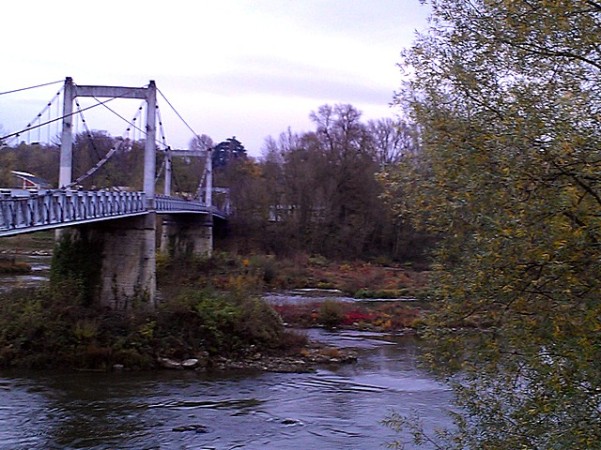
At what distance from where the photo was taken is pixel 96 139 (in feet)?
103

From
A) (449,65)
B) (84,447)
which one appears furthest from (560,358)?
(84,447)

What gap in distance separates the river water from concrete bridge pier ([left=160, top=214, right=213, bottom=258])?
23822 millimetres

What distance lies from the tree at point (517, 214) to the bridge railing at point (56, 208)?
27.4 feet

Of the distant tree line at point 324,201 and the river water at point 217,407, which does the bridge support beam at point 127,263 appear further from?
the distant tree line at point 324,201

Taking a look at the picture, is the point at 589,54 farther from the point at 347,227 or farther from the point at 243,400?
the point at 347,227

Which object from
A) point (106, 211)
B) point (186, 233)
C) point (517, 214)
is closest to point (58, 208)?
point (106, 211)

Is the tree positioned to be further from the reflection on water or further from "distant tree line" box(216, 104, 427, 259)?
"distant tree line" box(216, 104, 427, 259)

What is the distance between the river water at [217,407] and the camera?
13.7 m

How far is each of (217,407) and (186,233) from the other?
2990 centimetres

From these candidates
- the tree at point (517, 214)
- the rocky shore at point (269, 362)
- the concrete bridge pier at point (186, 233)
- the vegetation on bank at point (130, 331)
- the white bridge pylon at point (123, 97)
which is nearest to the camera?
the tree at point (517, 214)

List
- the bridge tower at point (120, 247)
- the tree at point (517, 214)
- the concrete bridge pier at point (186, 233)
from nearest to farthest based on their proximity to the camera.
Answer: the tree at point (517, 214) < the bridge tower at point (120, 247) < the concrete bridge pier at point (186, 233)

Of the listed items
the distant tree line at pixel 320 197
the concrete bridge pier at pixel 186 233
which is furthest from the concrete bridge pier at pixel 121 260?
the distant tree line at pixel 320 197

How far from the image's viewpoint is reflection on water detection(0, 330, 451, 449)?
13.7 meters

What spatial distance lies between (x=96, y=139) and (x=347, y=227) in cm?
2411
